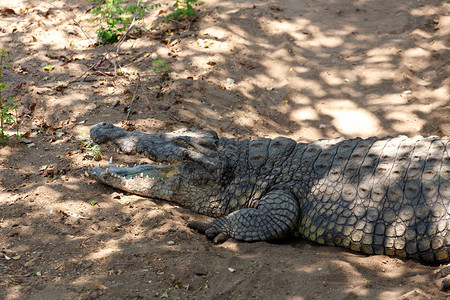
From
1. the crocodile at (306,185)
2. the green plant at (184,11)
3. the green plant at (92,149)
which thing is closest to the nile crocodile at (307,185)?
the crocodile at (306,185)

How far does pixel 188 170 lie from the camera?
5.01m

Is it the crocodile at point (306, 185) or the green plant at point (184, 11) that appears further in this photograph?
the green plant at point (184, 11)

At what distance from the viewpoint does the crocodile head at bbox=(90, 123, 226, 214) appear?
4.97 metres

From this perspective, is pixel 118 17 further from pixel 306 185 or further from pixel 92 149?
pixel 306 185

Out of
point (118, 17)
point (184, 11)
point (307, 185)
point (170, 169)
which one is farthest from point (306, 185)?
point (118, 17)

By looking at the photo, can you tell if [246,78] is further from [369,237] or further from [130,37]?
[369,237]

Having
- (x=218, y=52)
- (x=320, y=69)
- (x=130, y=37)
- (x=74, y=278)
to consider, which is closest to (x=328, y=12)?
(x=320, y=69)

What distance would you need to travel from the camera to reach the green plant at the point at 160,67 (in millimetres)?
7242

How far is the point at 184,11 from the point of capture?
8.36 meters

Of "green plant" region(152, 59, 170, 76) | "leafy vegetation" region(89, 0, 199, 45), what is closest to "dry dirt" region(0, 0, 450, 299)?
"green plant" region(152, 59, 170, 76)

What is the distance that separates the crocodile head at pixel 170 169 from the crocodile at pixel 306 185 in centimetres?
1

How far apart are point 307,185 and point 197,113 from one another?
243 centimetres

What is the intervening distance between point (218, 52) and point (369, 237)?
449 centimetres

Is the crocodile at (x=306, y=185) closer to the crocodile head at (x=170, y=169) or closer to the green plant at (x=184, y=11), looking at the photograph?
the crocodile head at (x=170, y=169)
